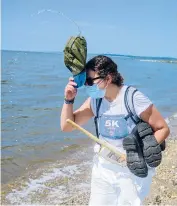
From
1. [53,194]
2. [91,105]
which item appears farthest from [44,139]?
[91,105]

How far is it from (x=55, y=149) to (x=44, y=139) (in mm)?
1086

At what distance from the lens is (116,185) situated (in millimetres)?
Result: 3373

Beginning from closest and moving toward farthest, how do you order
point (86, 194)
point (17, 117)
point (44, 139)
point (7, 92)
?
point (86, 194) < point (44, 139) < point (17, 117) < point (7, 92)

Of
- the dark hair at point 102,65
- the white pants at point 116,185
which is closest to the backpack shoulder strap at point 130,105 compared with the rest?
the dark hair at point 102,65

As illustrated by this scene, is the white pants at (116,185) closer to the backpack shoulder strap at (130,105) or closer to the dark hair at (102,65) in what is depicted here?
the backpack shoulder strap at (130,105)

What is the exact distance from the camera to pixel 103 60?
3209 mm

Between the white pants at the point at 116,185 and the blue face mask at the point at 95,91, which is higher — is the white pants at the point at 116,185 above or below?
below

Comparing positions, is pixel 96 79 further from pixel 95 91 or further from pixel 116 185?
pixel 116 185

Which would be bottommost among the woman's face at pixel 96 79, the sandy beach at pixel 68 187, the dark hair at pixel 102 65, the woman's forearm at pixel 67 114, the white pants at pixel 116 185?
the sandy beach at pixel 68 187

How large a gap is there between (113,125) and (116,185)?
1.96 ft

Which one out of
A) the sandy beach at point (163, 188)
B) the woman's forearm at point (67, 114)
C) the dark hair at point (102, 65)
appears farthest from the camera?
the sandy beach at point (163, 188)

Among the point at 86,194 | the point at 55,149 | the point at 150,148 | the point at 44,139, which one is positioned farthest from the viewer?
the point at 44,139

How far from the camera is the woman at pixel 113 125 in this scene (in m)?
3.16

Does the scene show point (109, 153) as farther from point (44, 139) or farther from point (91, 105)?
point (44, 139)
